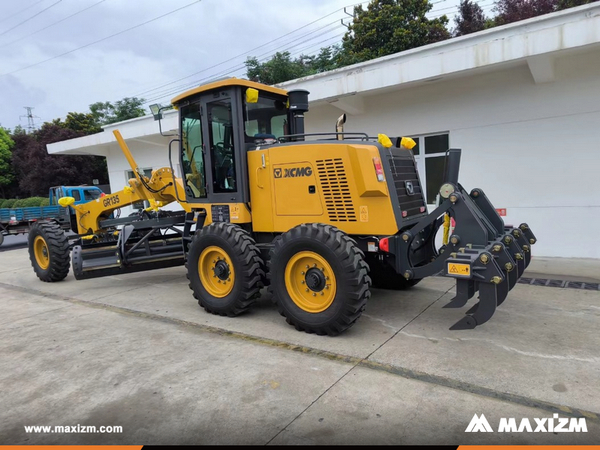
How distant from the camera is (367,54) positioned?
22234 millimetres

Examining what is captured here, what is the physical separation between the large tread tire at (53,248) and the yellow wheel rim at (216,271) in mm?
3591

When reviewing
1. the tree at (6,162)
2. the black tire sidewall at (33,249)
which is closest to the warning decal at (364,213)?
the black tire sidewall at (33,249)

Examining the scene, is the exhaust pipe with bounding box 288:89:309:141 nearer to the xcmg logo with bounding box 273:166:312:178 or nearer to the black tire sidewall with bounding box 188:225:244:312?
the xcmg logo with bounding box 273:166:312:178

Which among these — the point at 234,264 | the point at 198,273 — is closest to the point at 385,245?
the point at 234,264

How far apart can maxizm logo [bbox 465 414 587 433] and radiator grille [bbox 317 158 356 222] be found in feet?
7.46

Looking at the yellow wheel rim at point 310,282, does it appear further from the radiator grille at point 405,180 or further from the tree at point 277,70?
the tree at point 277,70

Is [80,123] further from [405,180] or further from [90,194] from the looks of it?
[405,180]

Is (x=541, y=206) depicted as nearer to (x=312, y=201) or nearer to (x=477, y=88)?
(x=477, y=88)

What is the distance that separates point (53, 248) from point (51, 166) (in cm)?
2481

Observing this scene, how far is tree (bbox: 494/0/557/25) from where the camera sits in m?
21.1

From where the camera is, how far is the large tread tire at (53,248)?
7.12m

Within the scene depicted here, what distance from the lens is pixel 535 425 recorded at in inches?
104

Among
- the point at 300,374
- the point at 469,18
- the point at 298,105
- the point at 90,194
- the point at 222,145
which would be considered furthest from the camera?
the point at 469,18

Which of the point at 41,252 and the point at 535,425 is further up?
the point at 41,252
